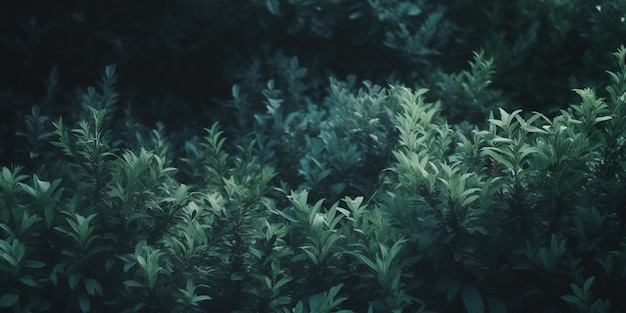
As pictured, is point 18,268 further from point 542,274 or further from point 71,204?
point 542,274

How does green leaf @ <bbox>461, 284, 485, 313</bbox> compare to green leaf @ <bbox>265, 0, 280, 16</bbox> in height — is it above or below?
below

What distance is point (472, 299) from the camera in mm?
2570

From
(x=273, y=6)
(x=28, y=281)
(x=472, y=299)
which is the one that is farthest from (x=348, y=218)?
(x=273, y=6)

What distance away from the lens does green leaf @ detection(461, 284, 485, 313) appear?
101 inches

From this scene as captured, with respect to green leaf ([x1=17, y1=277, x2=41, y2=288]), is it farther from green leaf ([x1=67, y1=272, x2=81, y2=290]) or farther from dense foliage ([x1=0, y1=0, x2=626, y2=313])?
green leaf ([x1=67, y1=272, x2=81, y2=290])

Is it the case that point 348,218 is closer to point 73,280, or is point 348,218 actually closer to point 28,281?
point 73,280

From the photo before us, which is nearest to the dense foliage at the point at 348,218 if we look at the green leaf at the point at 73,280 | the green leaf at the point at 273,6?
the green leaf at the point at 73,280

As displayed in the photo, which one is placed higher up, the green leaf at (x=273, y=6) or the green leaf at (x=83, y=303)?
the green leaf at (x=273, y=6)

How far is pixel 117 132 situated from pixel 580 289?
11.0 feet

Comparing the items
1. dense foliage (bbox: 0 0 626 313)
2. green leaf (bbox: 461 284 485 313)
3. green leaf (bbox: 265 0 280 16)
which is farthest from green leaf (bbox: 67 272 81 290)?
green leaf (bbox: 265 0 280 16)

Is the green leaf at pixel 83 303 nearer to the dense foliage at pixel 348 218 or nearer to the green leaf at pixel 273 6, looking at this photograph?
the dense foliage at pixel 348 218

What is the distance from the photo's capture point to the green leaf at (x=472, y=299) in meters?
2.56

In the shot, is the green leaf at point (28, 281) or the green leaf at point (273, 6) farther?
the green leaf at point (273, 6)

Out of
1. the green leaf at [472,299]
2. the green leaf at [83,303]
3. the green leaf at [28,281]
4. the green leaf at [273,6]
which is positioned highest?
the green leaf at [273,6]
